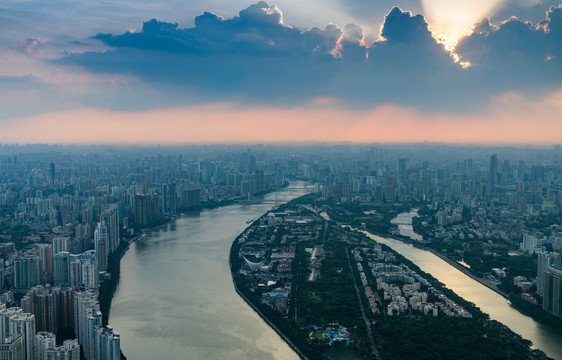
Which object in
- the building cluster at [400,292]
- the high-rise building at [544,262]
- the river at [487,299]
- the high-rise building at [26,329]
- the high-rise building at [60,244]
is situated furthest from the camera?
the high-rise building at [60,244]

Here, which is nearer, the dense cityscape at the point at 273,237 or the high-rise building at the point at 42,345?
the high-rise building at the point at 42,345

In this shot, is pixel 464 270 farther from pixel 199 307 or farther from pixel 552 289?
pixel 199 307

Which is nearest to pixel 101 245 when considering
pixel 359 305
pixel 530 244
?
pixel 359 305

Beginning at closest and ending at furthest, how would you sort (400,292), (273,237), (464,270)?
1. (400,292)
2. (464,270)
3. (273,237)

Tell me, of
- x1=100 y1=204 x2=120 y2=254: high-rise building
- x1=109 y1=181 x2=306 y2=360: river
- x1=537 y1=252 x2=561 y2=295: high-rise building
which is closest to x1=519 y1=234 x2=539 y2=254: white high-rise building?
x1=537 y1=252 x2=561 y2=295: high-rise building

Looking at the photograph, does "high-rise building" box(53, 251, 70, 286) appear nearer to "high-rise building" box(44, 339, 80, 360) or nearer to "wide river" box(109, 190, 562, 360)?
"wide river" box(109, 190, 562, 360)

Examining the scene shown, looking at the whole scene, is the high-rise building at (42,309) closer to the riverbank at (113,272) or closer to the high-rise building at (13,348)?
the riverbank at (113,272)

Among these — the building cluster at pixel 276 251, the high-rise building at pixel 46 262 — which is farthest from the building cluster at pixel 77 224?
the building cluster at pixel 276 251
